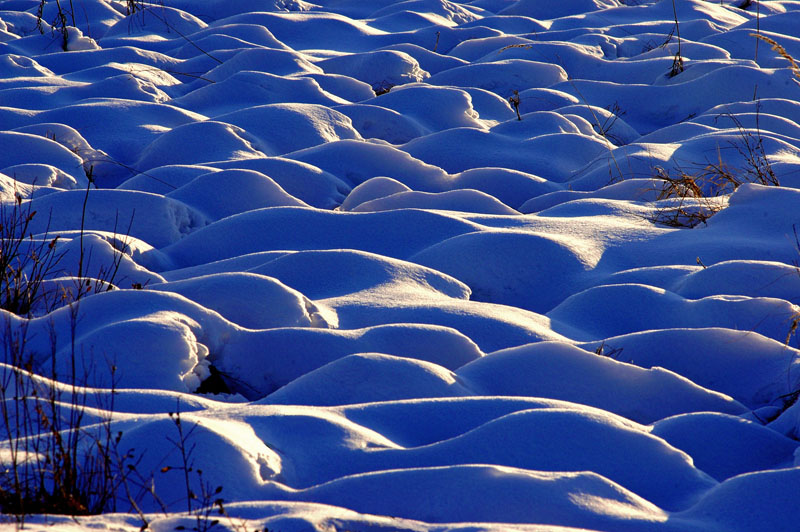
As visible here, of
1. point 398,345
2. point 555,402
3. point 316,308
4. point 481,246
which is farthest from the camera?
point 481,246

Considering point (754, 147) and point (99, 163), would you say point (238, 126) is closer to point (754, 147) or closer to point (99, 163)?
point (99, 163)

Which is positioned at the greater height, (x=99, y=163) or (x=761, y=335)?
(x=761, y=335)

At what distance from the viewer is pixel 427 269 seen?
9.73ft

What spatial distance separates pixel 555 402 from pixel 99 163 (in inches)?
117

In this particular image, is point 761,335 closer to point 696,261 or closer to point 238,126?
point 696,261

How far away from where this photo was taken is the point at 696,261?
309 centimetres

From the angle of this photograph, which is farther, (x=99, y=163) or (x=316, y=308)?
(x=99, y=163)

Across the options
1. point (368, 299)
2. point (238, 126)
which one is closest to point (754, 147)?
point (368, 299)

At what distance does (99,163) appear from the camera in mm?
4070

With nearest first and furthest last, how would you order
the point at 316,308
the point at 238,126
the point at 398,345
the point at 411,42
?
1. the point at 398,345
2. the point at 316,308
3. the point at 238,126
4. the point at 411,42

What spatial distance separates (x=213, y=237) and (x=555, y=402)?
1742 millimetres

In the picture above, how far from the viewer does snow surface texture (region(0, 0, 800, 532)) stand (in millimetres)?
1689

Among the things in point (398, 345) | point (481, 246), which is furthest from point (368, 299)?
point (481, 246)

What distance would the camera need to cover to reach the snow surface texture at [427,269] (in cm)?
169
